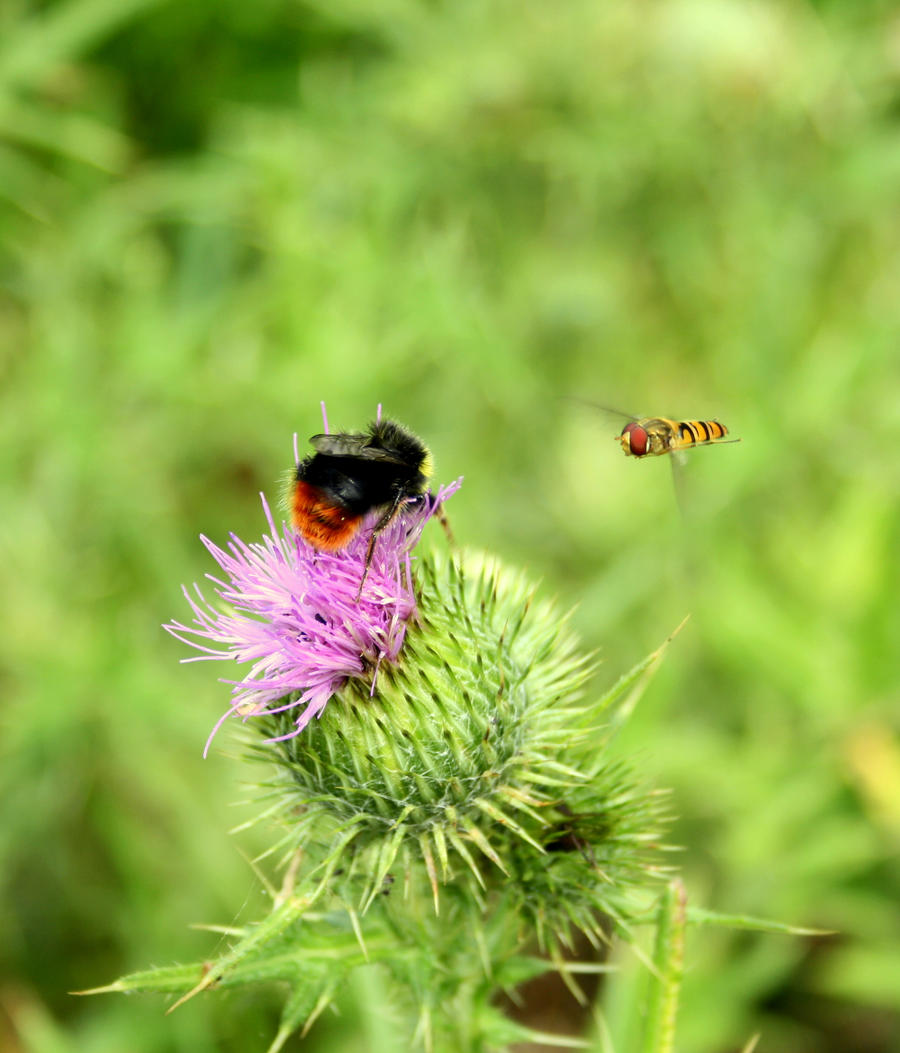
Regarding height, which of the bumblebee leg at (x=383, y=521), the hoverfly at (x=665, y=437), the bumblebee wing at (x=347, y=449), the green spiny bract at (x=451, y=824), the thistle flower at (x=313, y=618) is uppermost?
the hoverfly at (x=665, y=437)

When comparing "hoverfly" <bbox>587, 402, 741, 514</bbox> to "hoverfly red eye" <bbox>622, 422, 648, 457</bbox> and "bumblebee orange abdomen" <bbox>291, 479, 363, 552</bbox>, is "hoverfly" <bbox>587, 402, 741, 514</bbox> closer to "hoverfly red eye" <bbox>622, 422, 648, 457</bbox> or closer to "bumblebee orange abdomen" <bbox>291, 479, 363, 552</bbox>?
"hoverfly red eye" <bbox>622, 422, 648, 457</bbox>

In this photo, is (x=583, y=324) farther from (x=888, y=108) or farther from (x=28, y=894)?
(x=28, y=894)

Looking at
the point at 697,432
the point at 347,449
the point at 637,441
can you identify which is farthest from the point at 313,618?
the point at 697,432

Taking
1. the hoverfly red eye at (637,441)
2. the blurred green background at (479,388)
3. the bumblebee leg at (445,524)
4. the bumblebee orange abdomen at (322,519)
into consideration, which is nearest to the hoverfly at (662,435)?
the hoverfly red eye at (637,441)

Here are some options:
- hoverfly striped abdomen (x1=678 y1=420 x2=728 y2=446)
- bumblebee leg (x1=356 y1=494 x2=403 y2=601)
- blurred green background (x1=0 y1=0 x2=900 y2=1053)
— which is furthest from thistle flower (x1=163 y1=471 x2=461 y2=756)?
blurred green background (x1=0 y1=0 x2=900 y2=1053)

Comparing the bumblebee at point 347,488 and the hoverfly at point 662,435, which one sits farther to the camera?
the hoverfly at point 662,435

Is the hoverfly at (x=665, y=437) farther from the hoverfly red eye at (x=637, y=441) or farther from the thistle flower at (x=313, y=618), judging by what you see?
the thistle flower at (x=313, y=618)
